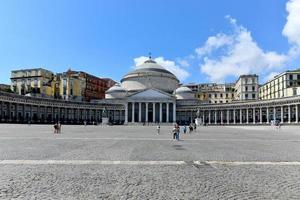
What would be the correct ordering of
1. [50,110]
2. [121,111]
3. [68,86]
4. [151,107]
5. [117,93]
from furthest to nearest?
1. [117,93]
2. [121,111]
3. [68,86]
4. [151,107]
5. [50,110]

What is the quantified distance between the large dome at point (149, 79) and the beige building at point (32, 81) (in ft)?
110

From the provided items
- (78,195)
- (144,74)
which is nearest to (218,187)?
(78,195)

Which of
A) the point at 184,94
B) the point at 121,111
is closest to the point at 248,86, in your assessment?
the point at 184,94

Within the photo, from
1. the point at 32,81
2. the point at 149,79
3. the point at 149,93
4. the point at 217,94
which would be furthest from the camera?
the point at 217,94

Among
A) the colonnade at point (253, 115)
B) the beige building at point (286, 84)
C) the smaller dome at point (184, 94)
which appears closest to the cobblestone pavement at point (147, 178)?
the colonnade at point (253, 115)

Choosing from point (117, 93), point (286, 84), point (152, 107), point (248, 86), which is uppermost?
point (248, 86)

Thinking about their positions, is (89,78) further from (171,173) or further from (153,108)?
(171,173)

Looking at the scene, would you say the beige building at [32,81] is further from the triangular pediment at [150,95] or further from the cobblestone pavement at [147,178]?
the cobblestone pavement at [147,178]

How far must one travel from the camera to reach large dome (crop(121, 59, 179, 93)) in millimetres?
136625

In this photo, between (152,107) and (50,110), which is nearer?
(50,110)

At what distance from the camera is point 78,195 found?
8.12m

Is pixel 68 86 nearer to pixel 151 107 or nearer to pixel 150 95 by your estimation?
pixel 150 95

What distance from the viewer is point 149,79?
136m

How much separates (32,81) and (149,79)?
46.5m
